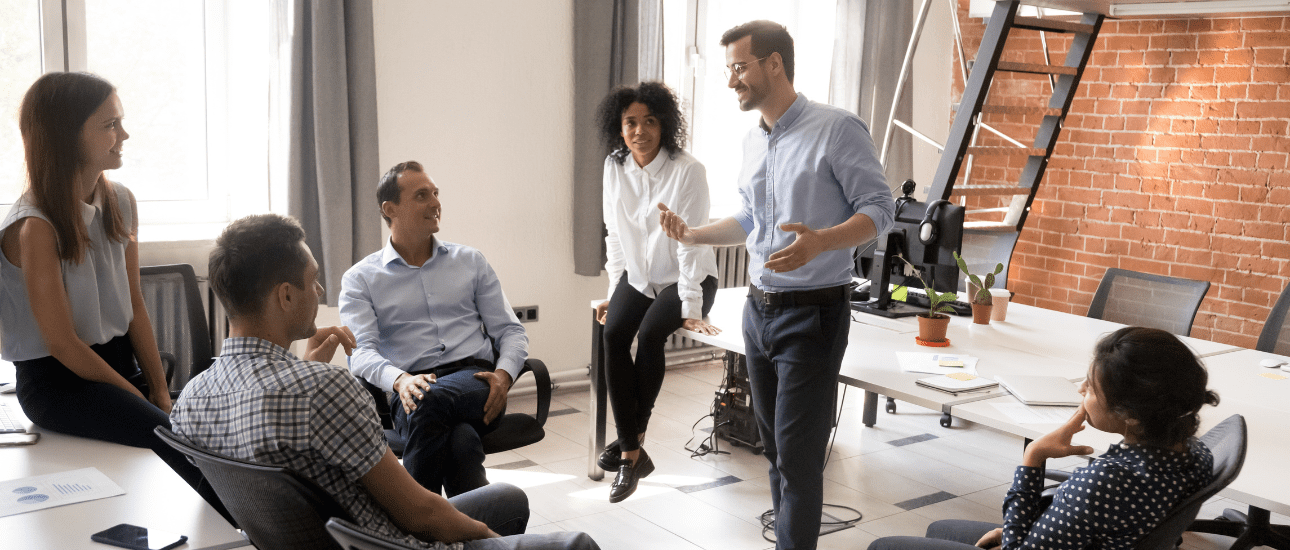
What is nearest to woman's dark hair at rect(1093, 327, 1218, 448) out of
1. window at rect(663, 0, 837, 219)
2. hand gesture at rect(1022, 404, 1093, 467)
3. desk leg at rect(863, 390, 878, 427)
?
hand gesture at rect(1022, 404, 1093, 467)

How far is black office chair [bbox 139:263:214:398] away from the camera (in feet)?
9.15

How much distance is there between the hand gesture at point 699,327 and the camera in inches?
A: 119

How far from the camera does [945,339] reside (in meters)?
2.85

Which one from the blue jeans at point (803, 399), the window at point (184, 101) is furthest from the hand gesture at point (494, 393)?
the window at point (184, 101)

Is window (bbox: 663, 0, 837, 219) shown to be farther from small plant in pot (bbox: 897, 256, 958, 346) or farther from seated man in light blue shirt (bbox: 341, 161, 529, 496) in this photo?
seated man in light blue shirt (bbox: 341, 161, 529, 496)

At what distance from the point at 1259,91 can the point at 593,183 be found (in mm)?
3161

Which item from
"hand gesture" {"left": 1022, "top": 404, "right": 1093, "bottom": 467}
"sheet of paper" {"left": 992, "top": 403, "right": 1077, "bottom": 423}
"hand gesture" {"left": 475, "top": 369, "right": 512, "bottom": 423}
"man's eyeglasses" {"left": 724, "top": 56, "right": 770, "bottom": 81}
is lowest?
"hand gesture" {"left": 475, "top": 369, "right": 512, "bottom": 423}

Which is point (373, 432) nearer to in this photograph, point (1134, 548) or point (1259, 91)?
point (1134, 548)

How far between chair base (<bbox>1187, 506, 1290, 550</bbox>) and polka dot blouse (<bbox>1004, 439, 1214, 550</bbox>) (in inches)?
46.9

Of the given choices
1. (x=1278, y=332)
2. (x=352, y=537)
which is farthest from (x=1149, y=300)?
(x=352, y=537)

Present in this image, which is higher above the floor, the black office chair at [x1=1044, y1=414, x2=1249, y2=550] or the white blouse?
the white blouse

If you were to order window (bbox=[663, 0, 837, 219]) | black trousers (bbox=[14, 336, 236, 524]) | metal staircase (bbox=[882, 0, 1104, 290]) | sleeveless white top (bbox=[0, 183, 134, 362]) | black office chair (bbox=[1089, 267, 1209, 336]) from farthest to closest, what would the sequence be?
1. window (bbox=[663, 0, 837, 219])
2. metal staircase (bbox=[882, 0, 1104, 290])
3. black office chair (bbox=[1089, 267, 1209, 336])
4. sleeveless white top (bbox=[0, 183, 134, 362])
5. black trousers (bbox=[14, 336, 236, 524])

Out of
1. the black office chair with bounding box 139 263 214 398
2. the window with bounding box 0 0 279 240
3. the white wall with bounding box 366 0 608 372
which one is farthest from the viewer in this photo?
the white wall with bounding box 366 0 608 372

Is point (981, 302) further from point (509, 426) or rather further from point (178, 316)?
point (178, 316)
